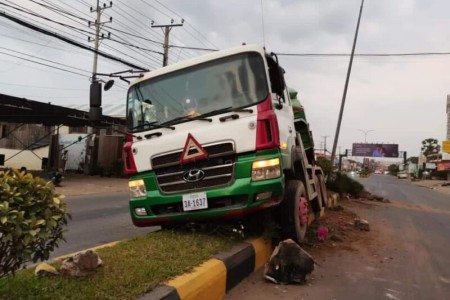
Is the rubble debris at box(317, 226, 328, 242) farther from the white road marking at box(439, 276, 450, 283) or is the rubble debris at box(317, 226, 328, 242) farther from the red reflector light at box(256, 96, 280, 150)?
the red reflector light at box(256, 96, 280, 150)

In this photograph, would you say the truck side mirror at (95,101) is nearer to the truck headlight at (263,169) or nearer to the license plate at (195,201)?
the license plate at (195,201)

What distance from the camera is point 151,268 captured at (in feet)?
13.8

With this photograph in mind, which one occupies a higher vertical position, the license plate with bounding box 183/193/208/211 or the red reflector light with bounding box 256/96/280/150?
the red reflector light with bounding box 256/96/280/150

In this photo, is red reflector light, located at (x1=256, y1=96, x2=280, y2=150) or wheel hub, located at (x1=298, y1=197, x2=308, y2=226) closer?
red reflector light, located at (x1=256, y1=96, x2=280, y2=150)

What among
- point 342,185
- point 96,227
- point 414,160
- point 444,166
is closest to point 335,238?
point 96,227

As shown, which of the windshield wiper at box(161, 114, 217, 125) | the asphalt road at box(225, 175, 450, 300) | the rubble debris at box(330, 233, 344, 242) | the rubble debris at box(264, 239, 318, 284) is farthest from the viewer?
the rubble debris at box(330, 233, 344, 242)

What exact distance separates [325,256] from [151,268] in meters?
3.32

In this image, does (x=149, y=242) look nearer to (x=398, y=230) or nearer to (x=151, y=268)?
(x=151, y=268)

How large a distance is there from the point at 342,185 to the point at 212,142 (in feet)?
44.2

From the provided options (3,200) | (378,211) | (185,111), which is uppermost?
(185,111)

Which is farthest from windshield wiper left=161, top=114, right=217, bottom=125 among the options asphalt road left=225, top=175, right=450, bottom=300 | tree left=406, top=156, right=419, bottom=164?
tree left=406, top=156, right=419, bottom=164

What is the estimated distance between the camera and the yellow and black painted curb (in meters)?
3.78

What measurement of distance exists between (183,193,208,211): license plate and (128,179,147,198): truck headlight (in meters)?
0.62

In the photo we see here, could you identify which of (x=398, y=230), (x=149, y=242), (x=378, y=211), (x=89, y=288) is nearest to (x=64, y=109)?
(x=378, y=211)
